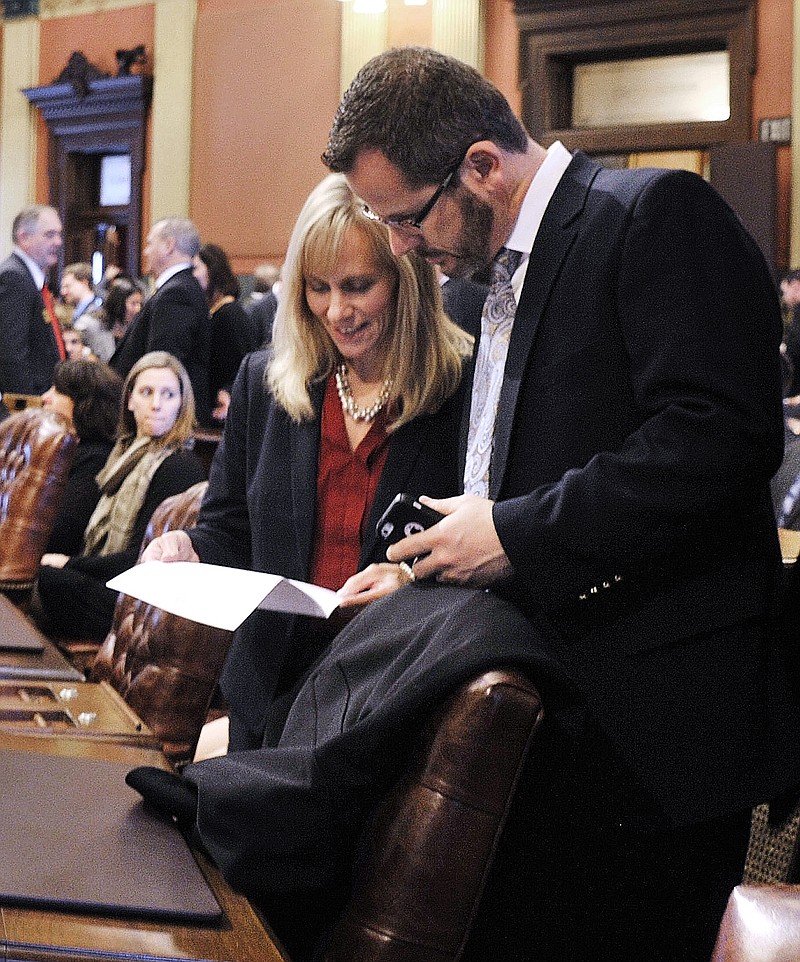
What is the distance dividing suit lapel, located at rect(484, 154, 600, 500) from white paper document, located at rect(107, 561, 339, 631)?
24 centimetres

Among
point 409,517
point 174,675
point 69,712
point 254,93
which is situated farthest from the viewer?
point 254,93

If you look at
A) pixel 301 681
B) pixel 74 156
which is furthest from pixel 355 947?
pixel 74 156

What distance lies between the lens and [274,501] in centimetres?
192

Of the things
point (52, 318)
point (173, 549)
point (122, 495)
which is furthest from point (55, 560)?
point (52, 318)

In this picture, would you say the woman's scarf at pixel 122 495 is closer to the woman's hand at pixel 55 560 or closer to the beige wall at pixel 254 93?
the woman's hand at pixel 55 560

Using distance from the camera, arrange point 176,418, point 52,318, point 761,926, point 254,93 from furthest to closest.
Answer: point 254,93 < point 52,318 < point 176,418 < point 761,926

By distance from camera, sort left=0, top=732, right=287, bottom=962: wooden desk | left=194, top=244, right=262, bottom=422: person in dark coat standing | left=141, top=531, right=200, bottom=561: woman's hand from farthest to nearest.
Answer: left=194, top=244, right=262, bottom=422: person in dark coat standing, left=141, top=531, right=200, bottom=561: woman's hand, left=0, top=732, right=287, bottom=962: wooden desk

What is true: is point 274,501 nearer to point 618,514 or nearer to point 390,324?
point 390,324

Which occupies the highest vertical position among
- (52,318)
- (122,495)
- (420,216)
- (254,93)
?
(254,93)

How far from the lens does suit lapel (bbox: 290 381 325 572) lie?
6.16ft

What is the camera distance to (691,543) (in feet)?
4.72

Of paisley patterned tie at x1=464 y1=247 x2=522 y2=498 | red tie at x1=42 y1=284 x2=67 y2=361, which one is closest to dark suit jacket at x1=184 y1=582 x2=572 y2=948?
paisley patterned tie at x1=464 y1=247 x2=522 y2=498

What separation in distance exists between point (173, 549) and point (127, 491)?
2043 mm

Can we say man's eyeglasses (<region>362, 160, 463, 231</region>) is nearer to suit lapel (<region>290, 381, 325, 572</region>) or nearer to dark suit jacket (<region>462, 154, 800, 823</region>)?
dark suit jacket (<region>462, 154, 800, 823</region>)
